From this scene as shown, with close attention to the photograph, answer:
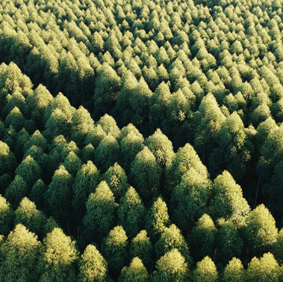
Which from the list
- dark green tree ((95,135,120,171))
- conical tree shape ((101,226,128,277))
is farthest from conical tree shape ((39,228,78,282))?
dark green tree ((95,135,120,171))

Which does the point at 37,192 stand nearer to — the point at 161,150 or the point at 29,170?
the point at 29,170

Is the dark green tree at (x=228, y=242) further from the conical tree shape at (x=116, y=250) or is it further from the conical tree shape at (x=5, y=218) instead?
the conical tree shape at (x=5, y=218)

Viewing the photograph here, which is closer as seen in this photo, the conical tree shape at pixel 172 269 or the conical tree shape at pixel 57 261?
the conical tree shape at pixel 172 269

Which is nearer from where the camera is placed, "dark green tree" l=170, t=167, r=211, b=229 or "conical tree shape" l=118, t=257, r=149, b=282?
"conical tree shape" l=118, t=257, r=149, b=282

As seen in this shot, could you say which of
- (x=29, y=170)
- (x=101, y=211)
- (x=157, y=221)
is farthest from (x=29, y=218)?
(x=157, y=221)

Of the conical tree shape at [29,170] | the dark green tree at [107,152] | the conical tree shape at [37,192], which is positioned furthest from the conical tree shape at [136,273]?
the conical tree shape at [29,170]

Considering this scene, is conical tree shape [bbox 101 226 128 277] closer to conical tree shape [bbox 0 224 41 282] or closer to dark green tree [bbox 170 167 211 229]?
conical tree shape [bbox 0 224 41 282]

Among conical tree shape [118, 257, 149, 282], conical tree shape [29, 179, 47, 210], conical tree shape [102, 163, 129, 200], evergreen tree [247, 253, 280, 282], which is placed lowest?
conical tree shape [118, 257, 149, 282]

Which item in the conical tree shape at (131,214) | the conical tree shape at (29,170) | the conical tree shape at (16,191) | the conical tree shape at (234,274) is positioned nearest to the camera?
the conical tree shape at (234,274)

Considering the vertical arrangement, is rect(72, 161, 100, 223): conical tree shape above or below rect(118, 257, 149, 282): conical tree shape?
above

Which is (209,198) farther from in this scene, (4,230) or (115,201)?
(4,230)
